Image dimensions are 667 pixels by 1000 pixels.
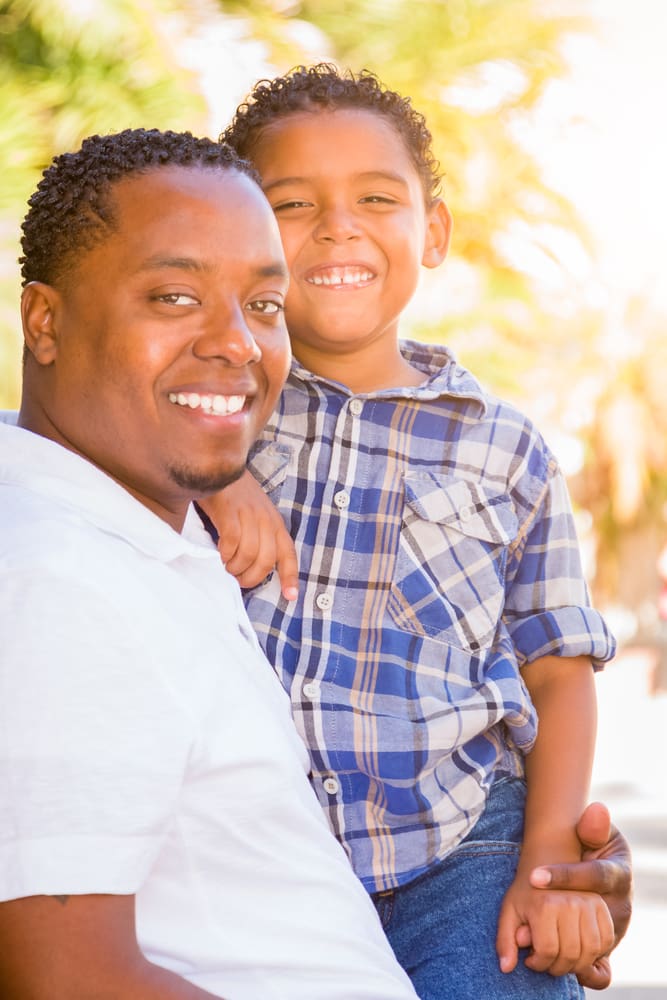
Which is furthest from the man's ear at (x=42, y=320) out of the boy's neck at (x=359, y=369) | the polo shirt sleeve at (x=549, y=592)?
the polo shirt sleeve at (x=549, y=592)

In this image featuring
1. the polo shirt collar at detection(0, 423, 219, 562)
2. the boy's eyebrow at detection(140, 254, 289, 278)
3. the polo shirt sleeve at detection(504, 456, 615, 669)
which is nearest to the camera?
the polo shirt collar at detection(0, 423, 219, 562)

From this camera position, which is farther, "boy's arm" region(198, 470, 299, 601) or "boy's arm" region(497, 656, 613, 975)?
"boy's arm" region(198, 470, 299, 601)

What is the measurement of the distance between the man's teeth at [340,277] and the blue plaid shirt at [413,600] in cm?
20

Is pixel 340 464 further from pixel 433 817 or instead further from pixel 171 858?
pixel 171 858

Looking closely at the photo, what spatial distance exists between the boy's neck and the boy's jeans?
2.99ft

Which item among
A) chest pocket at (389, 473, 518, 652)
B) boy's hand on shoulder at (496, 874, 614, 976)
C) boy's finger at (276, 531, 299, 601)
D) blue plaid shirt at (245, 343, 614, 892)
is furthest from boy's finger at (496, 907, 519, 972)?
boy's finger at (276, 531, 299, 601)

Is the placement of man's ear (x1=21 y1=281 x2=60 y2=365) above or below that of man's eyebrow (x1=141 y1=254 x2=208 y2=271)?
below

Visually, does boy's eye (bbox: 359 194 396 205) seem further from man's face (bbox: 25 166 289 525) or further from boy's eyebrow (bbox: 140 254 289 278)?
boy's eyebrow (bbox: 140 254 289 278)

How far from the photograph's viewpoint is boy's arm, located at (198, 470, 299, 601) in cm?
252

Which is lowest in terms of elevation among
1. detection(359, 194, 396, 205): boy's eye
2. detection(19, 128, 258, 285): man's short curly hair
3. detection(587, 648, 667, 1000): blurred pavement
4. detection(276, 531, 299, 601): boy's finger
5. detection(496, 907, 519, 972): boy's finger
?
detection(587, 648, 667, 1000): blurred pavement

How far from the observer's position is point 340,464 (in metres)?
2.72

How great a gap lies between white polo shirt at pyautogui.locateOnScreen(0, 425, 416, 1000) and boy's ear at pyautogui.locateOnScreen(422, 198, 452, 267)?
1.41m

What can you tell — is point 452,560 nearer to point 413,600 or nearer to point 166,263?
point 413,600

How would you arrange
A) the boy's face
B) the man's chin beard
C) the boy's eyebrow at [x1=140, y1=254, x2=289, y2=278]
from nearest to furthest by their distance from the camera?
the boy's eyebrow at [x1=140, y1=254, x2=289, y2=278]
the man's chin beard
the boy's face
